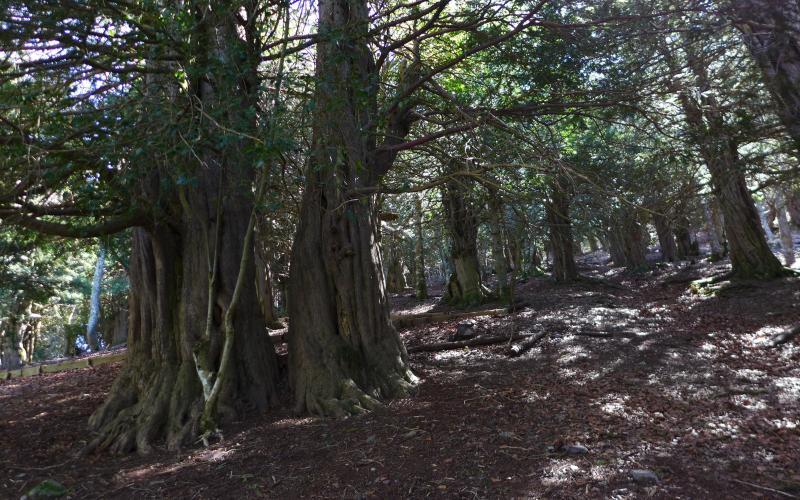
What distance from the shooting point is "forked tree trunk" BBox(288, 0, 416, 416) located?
6.39 m

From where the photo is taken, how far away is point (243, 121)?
4.82 m

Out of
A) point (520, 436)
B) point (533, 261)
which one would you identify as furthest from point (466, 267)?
point (520, 436)

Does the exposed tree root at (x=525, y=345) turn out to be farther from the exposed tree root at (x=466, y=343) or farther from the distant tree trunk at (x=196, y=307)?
the distant tree trunk at (x=196, y=307)

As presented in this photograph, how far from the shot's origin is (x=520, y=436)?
4.98 m

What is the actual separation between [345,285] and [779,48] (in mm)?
7123

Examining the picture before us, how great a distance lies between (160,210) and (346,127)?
2447mm

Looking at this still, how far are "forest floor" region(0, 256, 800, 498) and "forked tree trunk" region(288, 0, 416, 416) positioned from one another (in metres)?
0.50

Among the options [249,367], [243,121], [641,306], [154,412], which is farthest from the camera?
[641,306]

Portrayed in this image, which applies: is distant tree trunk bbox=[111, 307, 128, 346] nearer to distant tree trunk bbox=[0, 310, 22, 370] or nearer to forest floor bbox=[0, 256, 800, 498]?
distant tree trunk bbox=[0, 310, 22, 370]

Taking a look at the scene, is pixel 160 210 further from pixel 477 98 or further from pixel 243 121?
pixel 477 98

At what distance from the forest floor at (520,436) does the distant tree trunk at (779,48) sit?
342 centimetres

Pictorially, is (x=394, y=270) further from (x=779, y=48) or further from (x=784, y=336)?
(x=779, y=48)

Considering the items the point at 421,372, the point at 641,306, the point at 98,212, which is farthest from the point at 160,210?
the point at 641,306

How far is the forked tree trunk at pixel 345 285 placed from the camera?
21.0 ft
